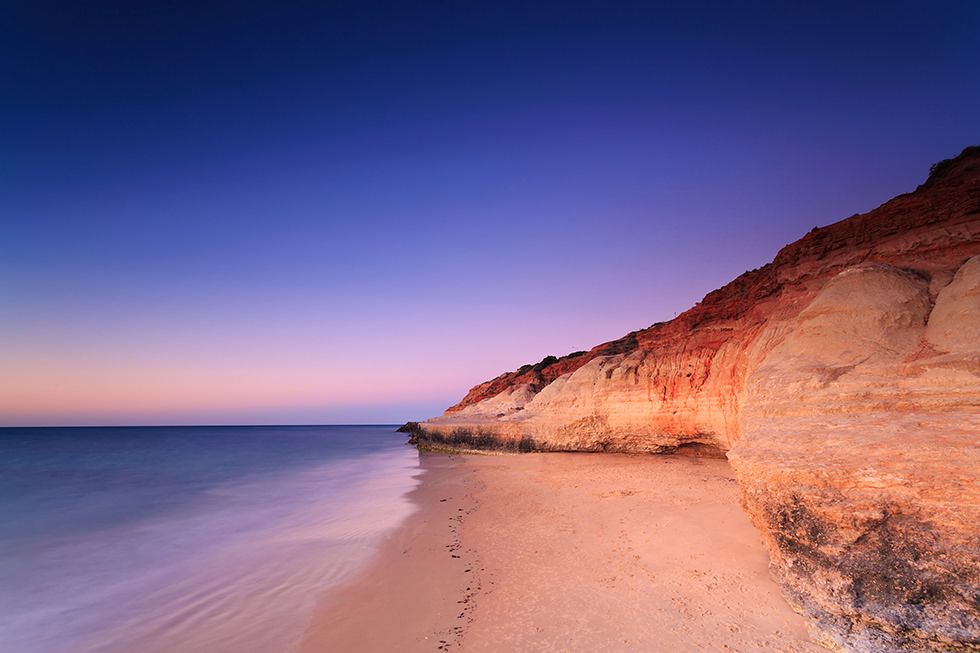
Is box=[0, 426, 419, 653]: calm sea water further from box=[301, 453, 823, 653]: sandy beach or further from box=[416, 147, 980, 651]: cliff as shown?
box=[416, 147, 980, 651]: cliff

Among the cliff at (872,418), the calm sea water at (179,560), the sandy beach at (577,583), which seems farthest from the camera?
the calm sea water at (179,560)

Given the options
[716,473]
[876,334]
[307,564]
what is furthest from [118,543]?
[876,334]

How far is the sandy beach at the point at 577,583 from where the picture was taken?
434 centimetres

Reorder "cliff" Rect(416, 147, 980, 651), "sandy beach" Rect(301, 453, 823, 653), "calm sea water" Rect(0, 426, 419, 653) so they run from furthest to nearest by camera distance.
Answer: "calm sea water" Rect(0, 426, 419, 653) → "sandy beach" Rect(301, 453, 823, 653) → "cliff" Rect(416, 147, 980, 651)

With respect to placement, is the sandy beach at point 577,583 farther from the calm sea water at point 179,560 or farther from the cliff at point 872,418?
the calm sea water at point 179,560

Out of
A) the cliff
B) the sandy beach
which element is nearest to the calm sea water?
the sandy beach

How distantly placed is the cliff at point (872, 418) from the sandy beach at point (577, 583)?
0.72m

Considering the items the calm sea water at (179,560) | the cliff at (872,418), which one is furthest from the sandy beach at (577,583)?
the calm sea water at (179,560)

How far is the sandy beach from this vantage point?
14.2 ft

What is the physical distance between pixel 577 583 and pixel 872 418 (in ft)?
14.1

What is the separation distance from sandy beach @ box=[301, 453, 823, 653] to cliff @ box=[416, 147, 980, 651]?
28.3 inches

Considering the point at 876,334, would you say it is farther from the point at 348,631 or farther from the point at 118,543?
the point at 118,543

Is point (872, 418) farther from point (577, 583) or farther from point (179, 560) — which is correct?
point (179, 560)

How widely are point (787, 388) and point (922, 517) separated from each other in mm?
2924
